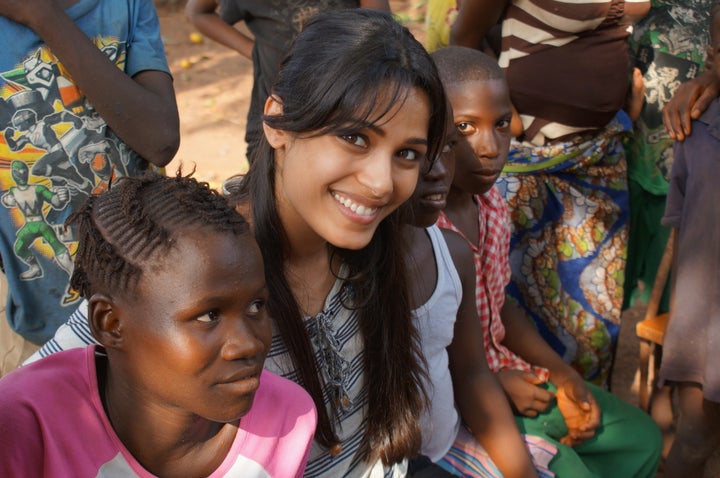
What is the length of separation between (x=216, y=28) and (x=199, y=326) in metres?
2.90

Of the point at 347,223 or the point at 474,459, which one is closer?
the point at 347,223

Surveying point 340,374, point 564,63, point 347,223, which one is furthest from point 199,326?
point 564,63

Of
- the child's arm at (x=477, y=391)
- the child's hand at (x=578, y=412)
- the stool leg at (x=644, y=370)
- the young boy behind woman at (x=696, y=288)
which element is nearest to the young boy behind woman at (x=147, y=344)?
the child's arm at (x=477, y=391)

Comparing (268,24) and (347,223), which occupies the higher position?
(347,223)

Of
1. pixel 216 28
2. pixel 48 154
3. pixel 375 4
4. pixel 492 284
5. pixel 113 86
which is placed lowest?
pixel 216 28

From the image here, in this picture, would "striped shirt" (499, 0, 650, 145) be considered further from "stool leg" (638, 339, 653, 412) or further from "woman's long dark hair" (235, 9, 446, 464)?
"woman's long dark hair" (235, 9, 446, 464)

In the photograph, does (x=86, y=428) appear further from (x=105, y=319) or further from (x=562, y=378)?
(x=562, y=378)

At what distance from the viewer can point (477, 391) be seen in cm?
205

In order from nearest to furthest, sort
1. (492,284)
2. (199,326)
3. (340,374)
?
1. (199,326)
2. (340,374)
3. (492,284)

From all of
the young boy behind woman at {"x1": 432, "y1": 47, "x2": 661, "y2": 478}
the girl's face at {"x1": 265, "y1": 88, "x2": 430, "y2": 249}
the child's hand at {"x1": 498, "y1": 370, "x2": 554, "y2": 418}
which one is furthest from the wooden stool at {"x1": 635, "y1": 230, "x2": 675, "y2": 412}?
the girl's face at {"x1": 265, "y1": 88, "x2": 430, "y2": 249}

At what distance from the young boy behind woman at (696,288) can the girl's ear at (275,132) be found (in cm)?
151

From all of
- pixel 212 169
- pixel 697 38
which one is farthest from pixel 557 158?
pixel 212 169

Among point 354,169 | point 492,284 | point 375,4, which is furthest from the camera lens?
point 375,4

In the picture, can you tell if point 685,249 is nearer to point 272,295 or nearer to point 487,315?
point 487,315
